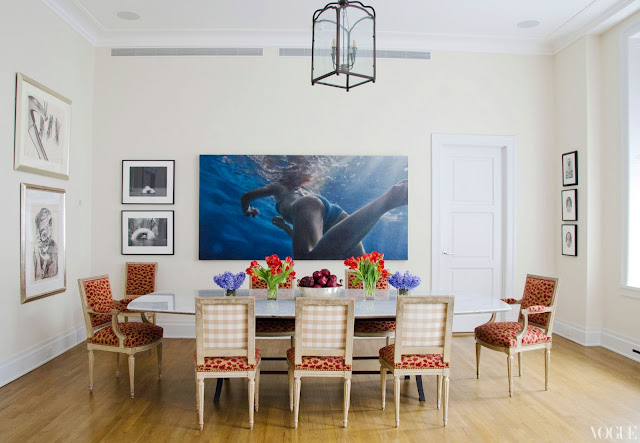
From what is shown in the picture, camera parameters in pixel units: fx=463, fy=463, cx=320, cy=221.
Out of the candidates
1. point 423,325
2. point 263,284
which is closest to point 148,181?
point 263,284

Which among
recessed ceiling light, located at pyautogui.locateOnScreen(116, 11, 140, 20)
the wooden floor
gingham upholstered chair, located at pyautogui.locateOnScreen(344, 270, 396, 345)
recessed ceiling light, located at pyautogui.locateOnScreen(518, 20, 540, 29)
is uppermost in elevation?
recessed ceiling light, located at pyautogui.locateOnScreen(518, 20, 540, 29)

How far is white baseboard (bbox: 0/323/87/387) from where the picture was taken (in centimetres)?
405

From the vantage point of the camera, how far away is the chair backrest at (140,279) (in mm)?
5461

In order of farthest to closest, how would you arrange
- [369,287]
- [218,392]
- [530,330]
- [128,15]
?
[128,15] < [369,287] < [530,330] < [218,392]

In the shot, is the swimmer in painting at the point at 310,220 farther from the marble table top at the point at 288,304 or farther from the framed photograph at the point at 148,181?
the marble table top at the point at 288,304

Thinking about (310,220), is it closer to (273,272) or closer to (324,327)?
(273,272)

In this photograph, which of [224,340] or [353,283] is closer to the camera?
[224,340]

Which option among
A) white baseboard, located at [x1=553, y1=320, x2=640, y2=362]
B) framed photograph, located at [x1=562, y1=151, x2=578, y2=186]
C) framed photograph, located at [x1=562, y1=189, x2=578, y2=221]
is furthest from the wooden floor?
framed photograph, located at [x1=562, y1=151, x2=578, y2=186]

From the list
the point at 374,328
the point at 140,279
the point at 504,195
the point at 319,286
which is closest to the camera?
the point at 319,286

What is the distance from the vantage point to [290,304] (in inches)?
145

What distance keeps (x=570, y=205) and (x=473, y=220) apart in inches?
44.7

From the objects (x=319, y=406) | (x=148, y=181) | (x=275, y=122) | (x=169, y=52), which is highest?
(x=169, y=52)

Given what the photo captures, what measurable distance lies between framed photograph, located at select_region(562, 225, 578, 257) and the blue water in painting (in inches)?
76.9

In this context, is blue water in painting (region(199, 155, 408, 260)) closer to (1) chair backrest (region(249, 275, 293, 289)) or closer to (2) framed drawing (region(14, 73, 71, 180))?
(1) chair backrest (region(249, 275, 293, 289))
